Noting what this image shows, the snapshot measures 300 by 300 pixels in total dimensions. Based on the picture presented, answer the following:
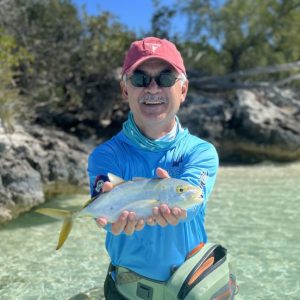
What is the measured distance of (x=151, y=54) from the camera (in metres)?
2.40

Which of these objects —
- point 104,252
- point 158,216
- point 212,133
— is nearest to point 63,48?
point 212,133

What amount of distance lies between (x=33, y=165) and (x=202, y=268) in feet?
23.7

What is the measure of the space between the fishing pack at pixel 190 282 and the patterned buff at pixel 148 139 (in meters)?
0.63

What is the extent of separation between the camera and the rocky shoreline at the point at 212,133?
9398 mm

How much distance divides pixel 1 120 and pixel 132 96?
783 centimetres

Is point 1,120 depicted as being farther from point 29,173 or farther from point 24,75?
point 24,75

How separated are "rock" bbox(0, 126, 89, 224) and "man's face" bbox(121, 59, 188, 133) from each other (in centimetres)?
519

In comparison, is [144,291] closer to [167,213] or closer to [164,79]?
[167,213]

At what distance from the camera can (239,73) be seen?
16.8 metres

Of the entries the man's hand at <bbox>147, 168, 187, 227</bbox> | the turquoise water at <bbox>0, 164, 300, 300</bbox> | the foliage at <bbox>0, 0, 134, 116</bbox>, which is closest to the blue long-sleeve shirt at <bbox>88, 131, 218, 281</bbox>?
the man's hand at <bbox>147, 168, 187, 227</bbox>

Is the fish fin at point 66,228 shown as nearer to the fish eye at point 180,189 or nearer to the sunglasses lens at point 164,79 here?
the fish eye at point 180,189

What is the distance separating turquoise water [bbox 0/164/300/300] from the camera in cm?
468

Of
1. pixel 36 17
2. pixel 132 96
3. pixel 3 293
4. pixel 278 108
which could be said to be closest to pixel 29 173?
pixel 3 293

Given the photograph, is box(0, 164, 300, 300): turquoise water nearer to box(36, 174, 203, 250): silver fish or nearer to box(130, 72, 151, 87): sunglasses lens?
box(36, 174, 203, 250): silver fish
